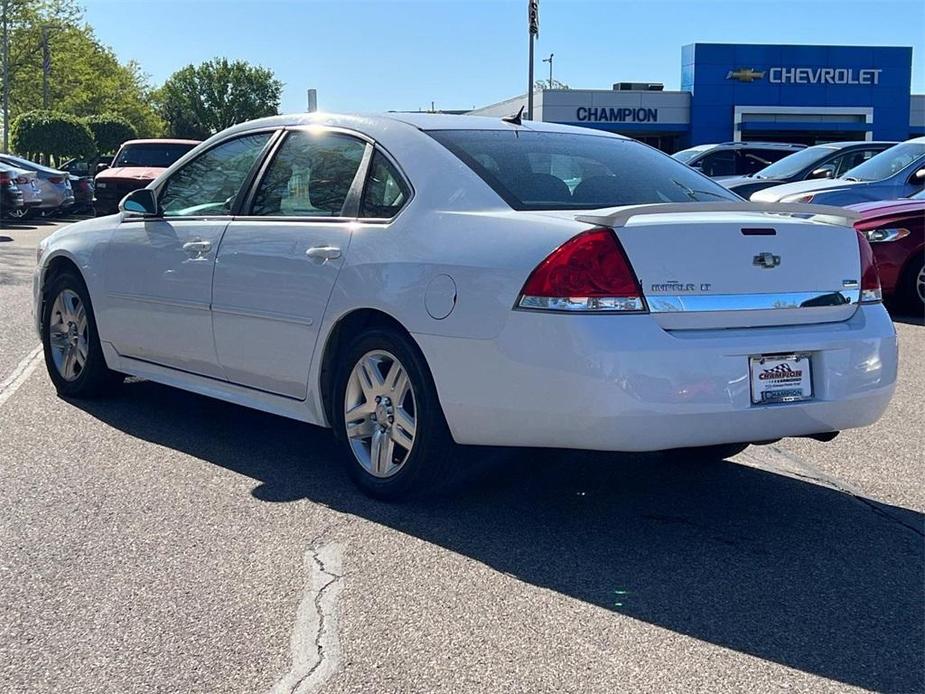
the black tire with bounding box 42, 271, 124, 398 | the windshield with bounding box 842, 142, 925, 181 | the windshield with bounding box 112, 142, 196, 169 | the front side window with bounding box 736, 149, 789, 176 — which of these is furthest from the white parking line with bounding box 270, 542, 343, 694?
the windshield with bounding box 112, 142, 196, 169

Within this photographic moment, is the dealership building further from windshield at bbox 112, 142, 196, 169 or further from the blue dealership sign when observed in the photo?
windshield at bbox 112, 142, 196, 169

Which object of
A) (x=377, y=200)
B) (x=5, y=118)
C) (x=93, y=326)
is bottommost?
(x=93, y=326)

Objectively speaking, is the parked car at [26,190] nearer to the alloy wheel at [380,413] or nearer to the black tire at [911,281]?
the black tire at [911,281]

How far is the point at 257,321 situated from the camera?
530 centimetres

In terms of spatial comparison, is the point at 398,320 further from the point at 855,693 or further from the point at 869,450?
the point at 869,450

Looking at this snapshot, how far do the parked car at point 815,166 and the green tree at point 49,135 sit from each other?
1225 inches

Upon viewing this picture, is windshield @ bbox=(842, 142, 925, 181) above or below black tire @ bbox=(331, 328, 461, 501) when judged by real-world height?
above

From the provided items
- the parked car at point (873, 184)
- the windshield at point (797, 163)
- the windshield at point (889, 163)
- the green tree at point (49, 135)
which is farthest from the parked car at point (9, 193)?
the green tree at point (49, 135)

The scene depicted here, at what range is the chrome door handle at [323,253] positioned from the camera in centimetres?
494

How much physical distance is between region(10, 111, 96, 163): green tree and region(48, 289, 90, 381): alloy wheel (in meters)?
37.2

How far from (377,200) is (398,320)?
2.14 ft

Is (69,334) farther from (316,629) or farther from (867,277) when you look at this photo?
(867,277)

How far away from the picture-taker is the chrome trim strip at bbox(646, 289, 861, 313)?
4.14m

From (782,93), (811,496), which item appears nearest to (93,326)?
(811,496)
